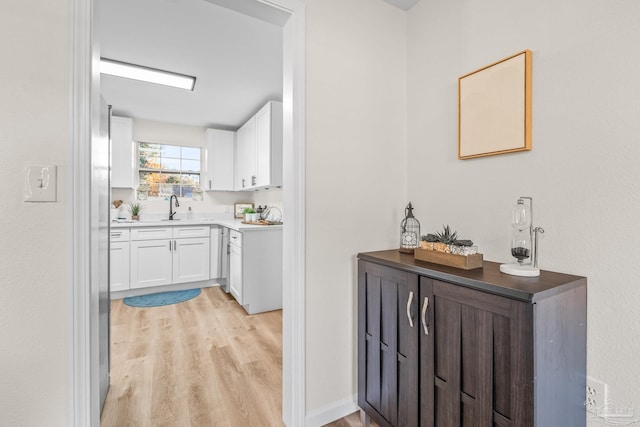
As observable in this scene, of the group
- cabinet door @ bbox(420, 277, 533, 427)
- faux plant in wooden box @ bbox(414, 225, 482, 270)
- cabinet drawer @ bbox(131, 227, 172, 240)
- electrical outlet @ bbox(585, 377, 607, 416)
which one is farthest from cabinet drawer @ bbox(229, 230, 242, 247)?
electrical outlet @ bbox(585, 377, 607, 416)

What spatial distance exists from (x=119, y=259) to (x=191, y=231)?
889 millimetres

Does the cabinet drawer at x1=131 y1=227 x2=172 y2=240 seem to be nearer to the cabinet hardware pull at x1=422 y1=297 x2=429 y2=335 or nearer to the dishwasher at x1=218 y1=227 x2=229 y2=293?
the dishwasher at x1=218 y1=227 x2=229 y2=293

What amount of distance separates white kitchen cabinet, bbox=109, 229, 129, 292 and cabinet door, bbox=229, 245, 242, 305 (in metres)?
1.30

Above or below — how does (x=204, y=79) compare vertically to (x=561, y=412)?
above

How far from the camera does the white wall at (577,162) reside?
3.38 feet

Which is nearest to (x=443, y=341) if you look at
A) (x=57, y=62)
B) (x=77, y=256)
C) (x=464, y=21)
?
(x=77, y=256)

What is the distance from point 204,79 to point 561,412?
3412 mm

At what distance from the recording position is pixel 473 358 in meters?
1.06

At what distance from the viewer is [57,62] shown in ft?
3.36

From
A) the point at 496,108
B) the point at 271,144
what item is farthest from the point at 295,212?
the point at 271,144

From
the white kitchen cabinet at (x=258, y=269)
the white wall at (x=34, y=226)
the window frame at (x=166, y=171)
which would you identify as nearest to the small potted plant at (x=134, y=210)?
the window frame at (x=166, y=171)

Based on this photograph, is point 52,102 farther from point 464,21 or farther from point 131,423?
point 464,21

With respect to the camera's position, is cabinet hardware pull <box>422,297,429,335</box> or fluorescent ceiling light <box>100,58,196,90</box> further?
fluorescent ceiling light <box>100,58,196,90</box>

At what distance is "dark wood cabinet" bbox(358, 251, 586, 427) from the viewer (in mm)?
931
